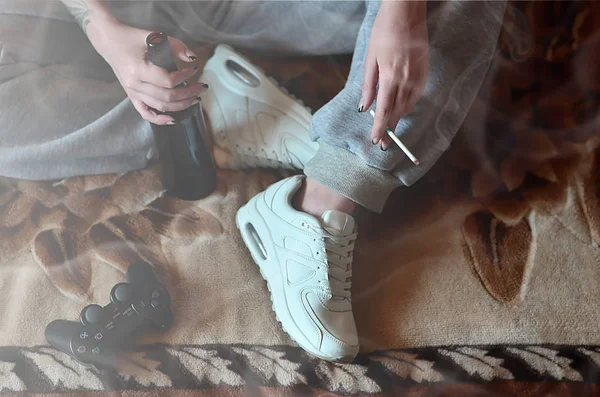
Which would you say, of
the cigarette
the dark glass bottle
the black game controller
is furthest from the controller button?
the cigarette

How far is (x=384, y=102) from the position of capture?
1.78 feet

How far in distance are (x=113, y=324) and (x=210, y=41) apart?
0.34 m

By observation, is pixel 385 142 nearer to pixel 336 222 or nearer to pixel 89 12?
pixel 336 222

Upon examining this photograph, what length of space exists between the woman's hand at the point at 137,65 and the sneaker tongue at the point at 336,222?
0.68 feet

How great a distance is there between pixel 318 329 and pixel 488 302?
208 mm

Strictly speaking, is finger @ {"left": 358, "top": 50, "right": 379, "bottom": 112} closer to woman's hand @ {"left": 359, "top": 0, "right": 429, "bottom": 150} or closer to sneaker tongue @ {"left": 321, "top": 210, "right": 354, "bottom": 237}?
woman's hand @ {"left": 359, "top": 0, "right": 429, "bottom": 150}

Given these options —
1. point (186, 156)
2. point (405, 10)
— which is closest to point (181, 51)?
point (186, 156)

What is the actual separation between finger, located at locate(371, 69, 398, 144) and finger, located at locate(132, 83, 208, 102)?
0.20 meters

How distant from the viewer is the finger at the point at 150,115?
537 mm

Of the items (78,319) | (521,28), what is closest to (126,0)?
(78,319)

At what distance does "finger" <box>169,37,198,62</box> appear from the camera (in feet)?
1.63

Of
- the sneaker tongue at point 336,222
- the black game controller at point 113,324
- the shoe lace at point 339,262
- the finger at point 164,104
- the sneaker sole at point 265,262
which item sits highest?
the finger at point 164,104

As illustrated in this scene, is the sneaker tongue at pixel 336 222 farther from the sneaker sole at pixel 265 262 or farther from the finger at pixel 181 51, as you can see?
the finger at pixel 181 51


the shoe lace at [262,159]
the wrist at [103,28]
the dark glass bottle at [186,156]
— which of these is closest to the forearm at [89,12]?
the wrist at [103,28]
